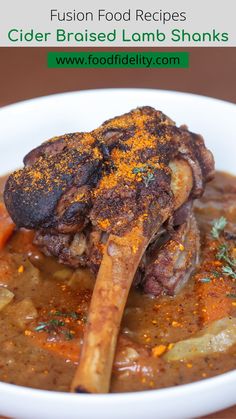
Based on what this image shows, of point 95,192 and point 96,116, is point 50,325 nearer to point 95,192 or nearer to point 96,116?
point 95,192

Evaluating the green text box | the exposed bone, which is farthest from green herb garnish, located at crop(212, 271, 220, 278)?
the green text box

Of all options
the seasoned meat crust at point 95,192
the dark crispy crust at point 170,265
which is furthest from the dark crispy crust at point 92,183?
the dark crispy crust at point 170,265

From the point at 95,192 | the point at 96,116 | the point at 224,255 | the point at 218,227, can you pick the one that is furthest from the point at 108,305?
the point at 96,116

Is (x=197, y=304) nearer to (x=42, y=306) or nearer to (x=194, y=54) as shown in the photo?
(x=42, y=306)

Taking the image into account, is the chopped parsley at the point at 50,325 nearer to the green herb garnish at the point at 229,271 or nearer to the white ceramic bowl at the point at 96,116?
the green herb garnish at the point at 229,271

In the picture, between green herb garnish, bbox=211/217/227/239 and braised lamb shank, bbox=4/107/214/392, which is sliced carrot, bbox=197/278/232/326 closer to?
braised lamb shank, bbox=4/107/214/392

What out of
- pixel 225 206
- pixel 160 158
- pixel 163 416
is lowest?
pixel 163 416

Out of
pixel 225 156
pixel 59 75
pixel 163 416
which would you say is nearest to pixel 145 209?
pixel 163 416

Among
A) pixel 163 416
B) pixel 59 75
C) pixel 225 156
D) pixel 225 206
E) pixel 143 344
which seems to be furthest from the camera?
pixel 59 75
